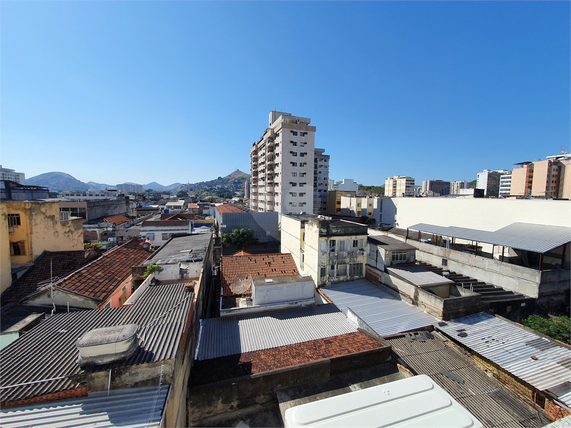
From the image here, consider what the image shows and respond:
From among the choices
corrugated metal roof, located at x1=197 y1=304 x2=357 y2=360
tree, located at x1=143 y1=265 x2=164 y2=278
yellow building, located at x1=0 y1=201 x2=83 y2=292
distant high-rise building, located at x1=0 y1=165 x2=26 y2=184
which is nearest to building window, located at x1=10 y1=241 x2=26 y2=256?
yellow building, located at x1=0 y1=201 x2=83 y2=292

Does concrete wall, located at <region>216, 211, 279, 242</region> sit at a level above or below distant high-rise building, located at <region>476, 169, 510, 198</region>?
below

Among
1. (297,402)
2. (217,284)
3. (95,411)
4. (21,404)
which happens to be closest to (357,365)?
(297,402)

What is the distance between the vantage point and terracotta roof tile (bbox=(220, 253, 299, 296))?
1772 cm

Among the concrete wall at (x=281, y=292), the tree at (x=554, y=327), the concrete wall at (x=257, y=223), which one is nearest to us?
the tree at (x=554, y=327)

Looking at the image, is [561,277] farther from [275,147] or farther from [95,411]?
[275,147]

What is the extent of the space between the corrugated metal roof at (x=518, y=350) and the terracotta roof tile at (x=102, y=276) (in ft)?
61.9

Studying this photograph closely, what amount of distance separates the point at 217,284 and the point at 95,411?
15.9 meters

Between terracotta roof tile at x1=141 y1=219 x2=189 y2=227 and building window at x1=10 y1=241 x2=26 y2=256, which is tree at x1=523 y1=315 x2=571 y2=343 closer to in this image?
building window at x1=10 y1=241 x2=26 y2=256

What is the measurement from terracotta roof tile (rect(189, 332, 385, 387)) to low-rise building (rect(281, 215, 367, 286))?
8.17 metres

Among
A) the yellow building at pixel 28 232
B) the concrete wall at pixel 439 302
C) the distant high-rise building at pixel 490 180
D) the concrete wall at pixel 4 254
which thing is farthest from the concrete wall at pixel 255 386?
the distant high-rise building at pixel 490 180

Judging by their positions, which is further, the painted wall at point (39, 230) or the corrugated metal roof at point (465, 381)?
the painted wall at point (39, 230)

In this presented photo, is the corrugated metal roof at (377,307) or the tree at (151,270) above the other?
the tree at (151,270)

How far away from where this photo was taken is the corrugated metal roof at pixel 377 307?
48.3 ft

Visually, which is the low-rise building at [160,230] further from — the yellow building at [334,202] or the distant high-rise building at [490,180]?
the distant high-rise building at [490,180]
